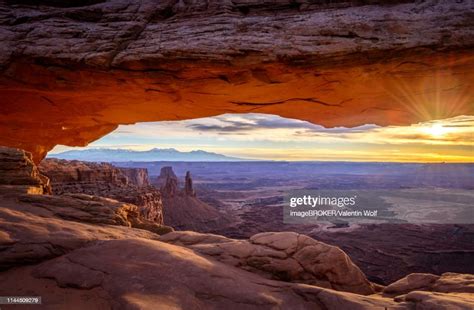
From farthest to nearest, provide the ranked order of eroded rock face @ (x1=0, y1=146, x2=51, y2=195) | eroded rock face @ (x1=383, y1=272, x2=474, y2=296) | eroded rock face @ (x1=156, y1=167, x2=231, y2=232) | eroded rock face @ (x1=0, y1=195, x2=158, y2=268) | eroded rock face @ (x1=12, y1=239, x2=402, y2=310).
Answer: eroded rock face @ (x1=156, y1=167, x2=231, y2=232) → eroded rock face @ (x1=0, y1=146, x2=51, y2=195) → eroded rock face @ (x1=383, y1=272, x2=474, y2=296) → eroded rock face @ (x1=0, y1=195, x2=158, y2=268) → eroded rock face @ (x1=12, y1=239, x2=402, y2=310)

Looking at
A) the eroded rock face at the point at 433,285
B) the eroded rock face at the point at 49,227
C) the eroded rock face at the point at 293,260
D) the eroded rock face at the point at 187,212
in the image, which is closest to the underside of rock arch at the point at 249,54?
the eroded rock face at the point at 49,227

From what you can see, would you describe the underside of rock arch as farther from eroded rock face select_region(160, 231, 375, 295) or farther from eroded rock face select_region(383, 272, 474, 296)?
eroded rock face select_region(383, 272, 474, 296)

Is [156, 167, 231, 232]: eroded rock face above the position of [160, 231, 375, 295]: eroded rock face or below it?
below

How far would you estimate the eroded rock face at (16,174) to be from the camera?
9125 millimetres

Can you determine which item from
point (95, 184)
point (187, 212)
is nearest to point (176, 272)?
point (95, 184)

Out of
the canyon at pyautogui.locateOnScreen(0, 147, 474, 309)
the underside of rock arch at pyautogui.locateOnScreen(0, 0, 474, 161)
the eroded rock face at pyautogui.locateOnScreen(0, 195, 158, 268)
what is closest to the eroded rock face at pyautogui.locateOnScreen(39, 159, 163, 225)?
the eroded rock face at pyautogui.locateOnScreen(0, 195, 158, 268)

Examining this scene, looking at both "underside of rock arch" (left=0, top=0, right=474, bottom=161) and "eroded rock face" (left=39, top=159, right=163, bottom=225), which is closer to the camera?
"underside of rock arch" (left=0, top=0, right=474, bottom=161)

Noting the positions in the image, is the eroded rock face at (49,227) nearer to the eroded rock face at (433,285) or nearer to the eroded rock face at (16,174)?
the eroded rock face at (16,174)

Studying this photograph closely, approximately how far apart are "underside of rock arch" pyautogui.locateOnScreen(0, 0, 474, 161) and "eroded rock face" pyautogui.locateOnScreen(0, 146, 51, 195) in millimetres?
2297

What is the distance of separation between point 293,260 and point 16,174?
8.64m

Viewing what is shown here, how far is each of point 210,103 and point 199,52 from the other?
2824 millimetres

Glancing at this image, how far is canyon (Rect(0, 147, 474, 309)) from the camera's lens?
506 centimetres

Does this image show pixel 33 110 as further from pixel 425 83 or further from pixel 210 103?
pixel 425 83

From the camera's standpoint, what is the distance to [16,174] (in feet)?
31.3
